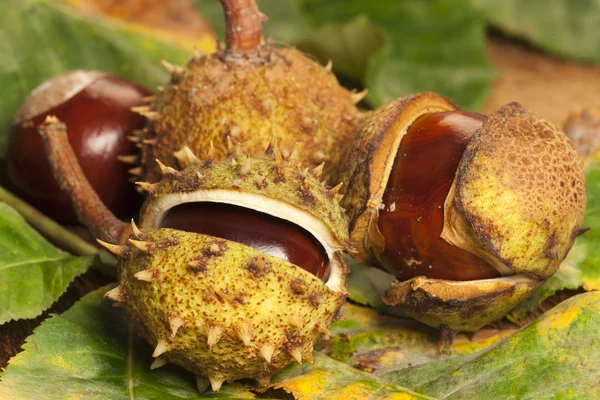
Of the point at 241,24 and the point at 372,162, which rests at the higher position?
the point at 241,24

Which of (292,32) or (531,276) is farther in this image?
(292,32)

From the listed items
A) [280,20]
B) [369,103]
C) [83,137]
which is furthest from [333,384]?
[280,20]

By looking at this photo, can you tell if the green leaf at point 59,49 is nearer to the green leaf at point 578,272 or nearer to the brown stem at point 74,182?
the brown stem at point 74,182

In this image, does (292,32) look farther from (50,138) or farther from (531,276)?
(531,276)

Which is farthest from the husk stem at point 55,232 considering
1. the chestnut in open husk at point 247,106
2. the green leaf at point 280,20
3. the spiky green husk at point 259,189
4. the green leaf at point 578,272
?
the green leaf at point 280,20

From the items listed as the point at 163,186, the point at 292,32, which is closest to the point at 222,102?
the point at 163,186

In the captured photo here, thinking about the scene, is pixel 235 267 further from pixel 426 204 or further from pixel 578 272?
pixel 578 272
